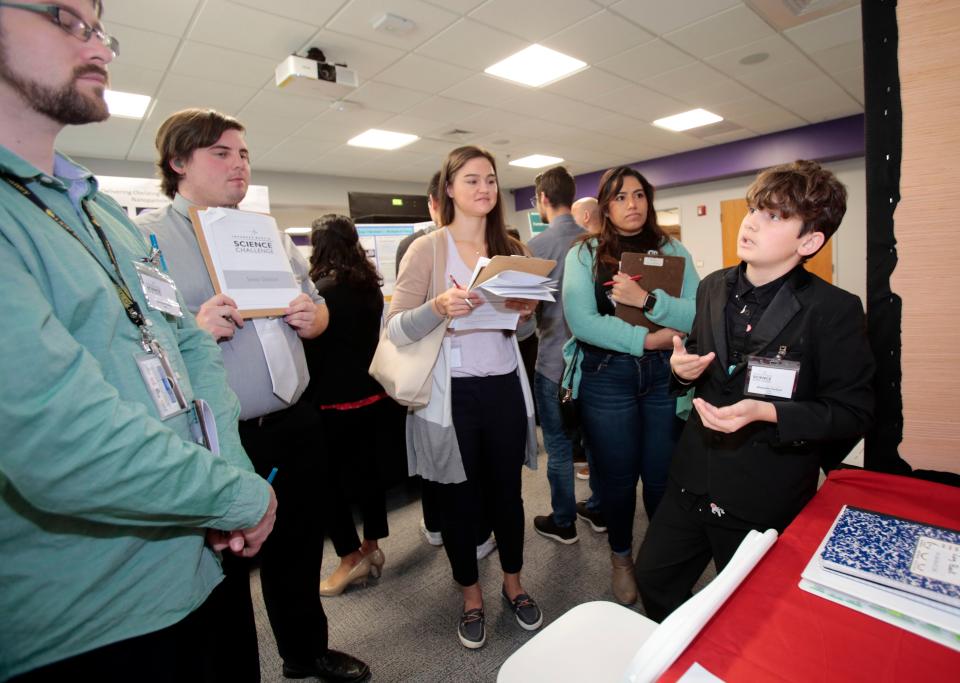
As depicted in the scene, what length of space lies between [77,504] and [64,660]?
0.85 feet

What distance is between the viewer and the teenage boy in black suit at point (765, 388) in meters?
1.07

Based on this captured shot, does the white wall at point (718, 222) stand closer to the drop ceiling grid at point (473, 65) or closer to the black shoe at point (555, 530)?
the drop ceiling grid at point (473, 65)

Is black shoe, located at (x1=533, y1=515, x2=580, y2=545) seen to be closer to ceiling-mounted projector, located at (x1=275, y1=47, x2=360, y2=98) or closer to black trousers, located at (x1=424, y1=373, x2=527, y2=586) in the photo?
black trousers, located at (x1=424, y1=373, x2=527, y2=586)

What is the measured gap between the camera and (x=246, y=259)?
1.34 m

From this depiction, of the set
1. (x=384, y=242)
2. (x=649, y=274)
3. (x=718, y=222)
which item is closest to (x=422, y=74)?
(x=384, y=242)

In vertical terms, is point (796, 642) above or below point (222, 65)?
below

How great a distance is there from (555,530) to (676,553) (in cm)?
125

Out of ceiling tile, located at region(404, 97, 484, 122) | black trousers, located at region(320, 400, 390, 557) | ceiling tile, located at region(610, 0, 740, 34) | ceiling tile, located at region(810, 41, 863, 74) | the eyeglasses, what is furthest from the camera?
ceiling tile, located at region(404, 97, 484, 122)

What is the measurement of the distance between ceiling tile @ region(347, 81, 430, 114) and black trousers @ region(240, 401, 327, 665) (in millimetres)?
4169

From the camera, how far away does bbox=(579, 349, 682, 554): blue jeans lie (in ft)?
5.74

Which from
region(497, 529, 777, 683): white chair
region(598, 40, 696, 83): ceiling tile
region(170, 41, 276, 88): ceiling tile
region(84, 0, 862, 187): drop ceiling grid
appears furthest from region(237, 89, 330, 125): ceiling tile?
region(497, 529, 777, 683): white chair

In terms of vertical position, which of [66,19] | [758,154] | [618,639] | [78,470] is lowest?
[618,639]

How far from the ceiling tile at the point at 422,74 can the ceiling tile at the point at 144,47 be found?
5.45 ft

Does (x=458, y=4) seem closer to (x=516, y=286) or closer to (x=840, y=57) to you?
(x=516, y=286)
